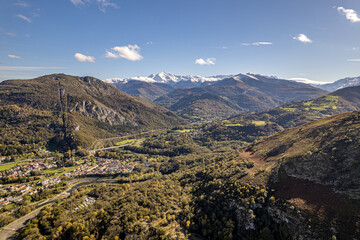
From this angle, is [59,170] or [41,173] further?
[59,170]

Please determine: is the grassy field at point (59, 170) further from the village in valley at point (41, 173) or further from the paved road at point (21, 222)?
the paved road at point (21, 222)

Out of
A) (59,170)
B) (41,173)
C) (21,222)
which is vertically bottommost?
(21,222)

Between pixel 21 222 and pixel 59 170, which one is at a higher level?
pixel 59 170

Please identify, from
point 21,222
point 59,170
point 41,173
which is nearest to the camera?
point 21,222

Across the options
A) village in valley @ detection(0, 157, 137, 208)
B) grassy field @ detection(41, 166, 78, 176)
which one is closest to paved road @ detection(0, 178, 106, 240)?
village in valley @ detection(0, 157, 137, 208)

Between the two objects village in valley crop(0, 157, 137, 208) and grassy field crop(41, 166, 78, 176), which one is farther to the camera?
grassy field crop(41, 166, 78, 176)

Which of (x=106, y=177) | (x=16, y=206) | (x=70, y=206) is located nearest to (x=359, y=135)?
(x=70, y=206)

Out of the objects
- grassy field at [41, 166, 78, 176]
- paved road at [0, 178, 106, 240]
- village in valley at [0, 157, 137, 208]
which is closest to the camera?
paved road at [0, 178, 106, 240]

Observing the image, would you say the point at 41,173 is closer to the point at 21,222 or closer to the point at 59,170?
the point at 59,170

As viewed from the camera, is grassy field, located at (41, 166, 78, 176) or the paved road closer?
the paved road

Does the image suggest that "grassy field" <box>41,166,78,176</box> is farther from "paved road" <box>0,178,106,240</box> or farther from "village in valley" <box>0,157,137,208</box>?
"paved road" <box>0,178,106,240</box>

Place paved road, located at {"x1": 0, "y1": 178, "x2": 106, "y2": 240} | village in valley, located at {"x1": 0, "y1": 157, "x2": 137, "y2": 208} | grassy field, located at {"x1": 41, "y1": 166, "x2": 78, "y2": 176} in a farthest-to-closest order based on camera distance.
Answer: grassy field, located at {"x1": 41, "y1": 166, "x2": 78, "y2": 176} → village in valley, located at {"x1": 0, "y1": 157, "x2": 137, "y2": 208} → paved road, located at {"x1": 0, "y1": 178, "x2": 106, "y2": 240}

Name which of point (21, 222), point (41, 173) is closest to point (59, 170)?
point (41, 173)

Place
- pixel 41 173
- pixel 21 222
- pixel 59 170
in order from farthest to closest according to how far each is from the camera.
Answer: pixel 59 170 → pixel 41 173 → pixel 21 222
